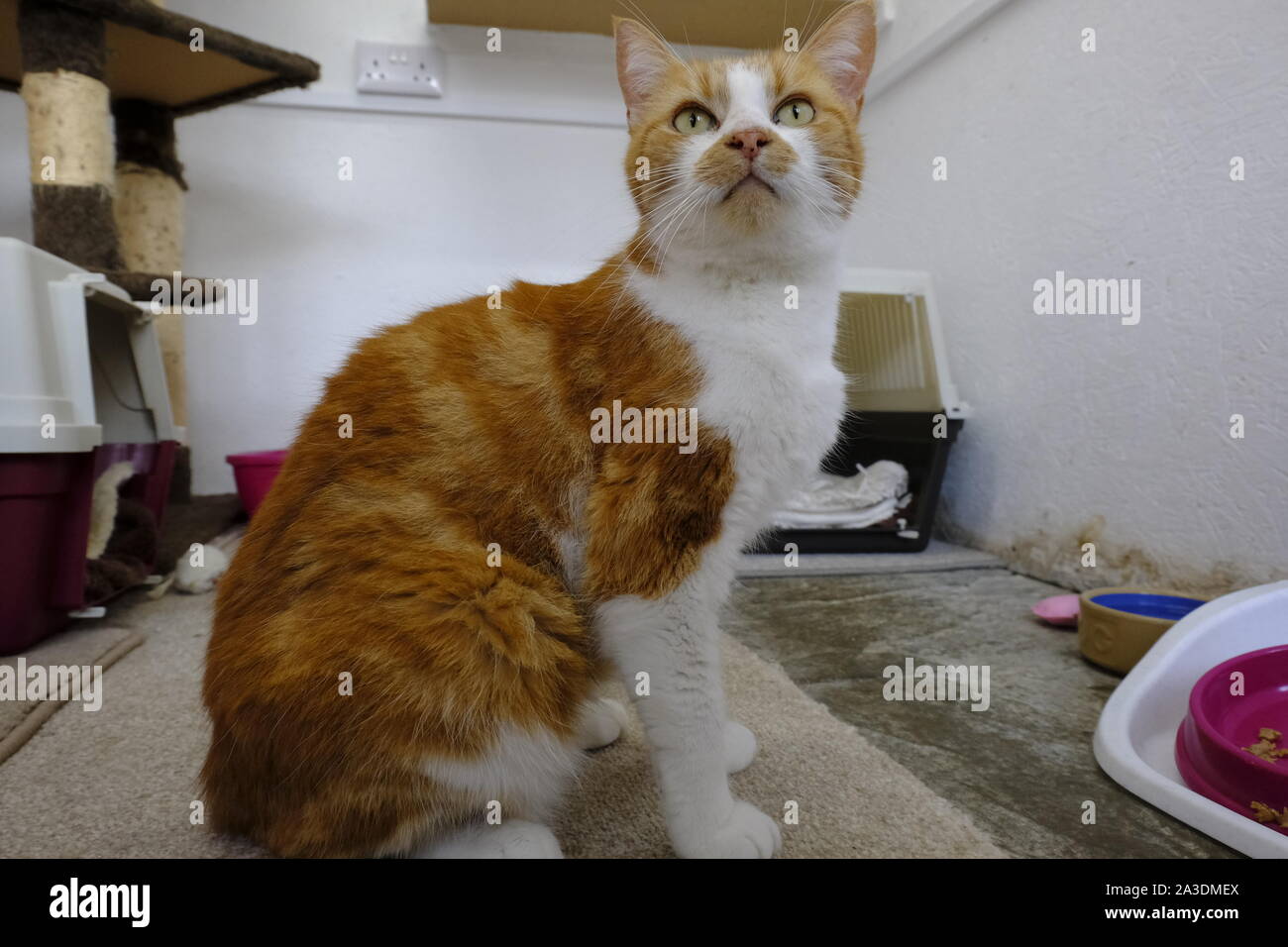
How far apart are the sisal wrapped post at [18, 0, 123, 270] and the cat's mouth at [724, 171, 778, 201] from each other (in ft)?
6.21

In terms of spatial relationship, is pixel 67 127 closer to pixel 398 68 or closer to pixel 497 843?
pixel 398 68

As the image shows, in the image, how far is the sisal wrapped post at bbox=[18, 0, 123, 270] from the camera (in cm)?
183

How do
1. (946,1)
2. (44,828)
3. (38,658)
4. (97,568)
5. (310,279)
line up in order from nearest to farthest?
(44,828) < (38,658) < (97,568) < (946,1) < (310,279)

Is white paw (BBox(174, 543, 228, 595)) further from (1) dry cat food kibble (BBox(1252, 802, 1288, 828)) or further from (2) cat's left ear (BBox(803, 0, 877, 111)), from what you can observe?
(1) dry cat food kibble (BBox(1252, 802, 1288, 828))

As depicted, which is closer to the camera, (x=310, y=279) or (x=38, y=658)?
(x=38, y=658)

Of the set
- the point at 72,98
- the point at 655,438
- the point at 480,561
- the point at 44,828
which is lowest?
the point at 44,828

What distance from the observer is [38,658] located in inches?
51.9

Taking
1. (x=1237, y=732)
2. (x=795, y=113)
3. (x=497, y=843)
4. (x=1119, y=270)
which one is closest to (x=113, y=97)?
(x=795, y=113)

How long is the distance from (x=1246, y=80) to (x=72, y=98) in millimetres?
2704

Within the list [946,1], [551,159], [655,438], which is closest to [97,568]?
[655,438]

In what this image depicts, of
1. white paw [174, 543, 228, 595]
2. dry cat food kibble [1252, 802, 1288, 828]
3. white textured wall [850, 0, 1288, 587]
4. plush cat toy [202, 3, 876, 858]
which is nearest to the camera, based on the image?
plush cat toy [202, 3, 876, 858]

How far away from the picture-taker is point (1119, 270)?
1.73 metres

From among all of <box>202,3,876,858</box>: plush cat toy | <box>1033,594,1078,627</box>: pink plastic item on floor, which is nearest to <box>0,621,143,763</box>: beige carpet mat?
<box>202,3,876,858</box>: plush cat toy
